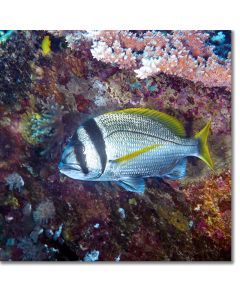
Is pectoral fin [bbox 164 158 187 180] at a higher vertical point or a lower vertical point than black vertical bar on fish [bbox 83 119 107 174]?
lower

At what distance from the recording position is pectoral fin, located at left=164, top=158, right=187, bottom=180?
436cm

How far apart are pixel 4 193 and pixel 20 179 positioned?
0.16m

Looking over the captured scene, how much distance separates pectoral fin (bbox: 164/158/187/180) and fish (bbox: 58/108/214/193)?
5 centimetres

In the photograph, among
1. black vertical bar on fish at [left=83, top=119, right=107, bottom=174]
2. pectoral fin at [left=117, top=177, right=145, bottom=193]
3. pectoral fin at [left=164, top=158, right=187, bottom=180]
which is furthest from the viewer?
pectoral fin at [left=164, top=158, right=187, bottom=180]

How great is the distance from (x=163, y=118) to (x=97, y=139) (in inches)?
20.3

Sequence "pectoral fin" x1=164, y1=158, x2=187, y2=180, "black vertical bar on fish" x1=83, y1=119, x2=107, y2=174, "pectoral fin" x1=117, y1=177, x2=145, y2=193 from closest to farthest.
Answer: "black vertical bar on fish" x1=83, y1=119, x2=107, y2=174 → "pectoral fin" x1=117, y1=177, x2=145, y2=193 → "pectoral fin" x1=164, y1=158, x2=187, y2=180

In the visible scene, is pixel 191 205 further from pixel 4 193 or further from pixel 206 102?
pixel 4 193

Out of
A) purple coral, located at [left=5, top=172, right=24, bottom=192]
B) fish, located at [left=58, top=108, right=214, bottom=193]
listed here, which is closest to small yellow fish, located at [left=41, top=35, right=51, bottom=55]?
fish, located at [left=58, top=108, right=214, bottom=193]

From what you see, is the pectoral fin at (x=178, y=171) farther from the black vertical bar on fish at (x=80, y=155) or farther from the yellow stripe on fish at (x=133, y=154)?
the black vertical bar on fish at (x=80, y=155)

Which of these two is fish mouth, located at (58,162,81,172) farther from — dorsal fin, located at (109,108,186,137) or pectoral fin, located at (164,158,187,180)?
pectoral fin, located at (164,158,187,180)

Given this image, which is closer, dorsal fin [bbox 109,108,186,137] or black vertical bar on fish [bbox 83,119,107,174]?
black vertical bar on fish [bbox 83,119,107,174]

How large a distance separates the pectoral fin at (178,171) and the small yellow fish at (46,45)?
1.27 metres

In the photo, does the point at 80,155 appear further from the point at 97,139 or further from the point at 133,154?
the point at 133,154

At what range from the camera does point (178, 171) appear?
14.4 ft
